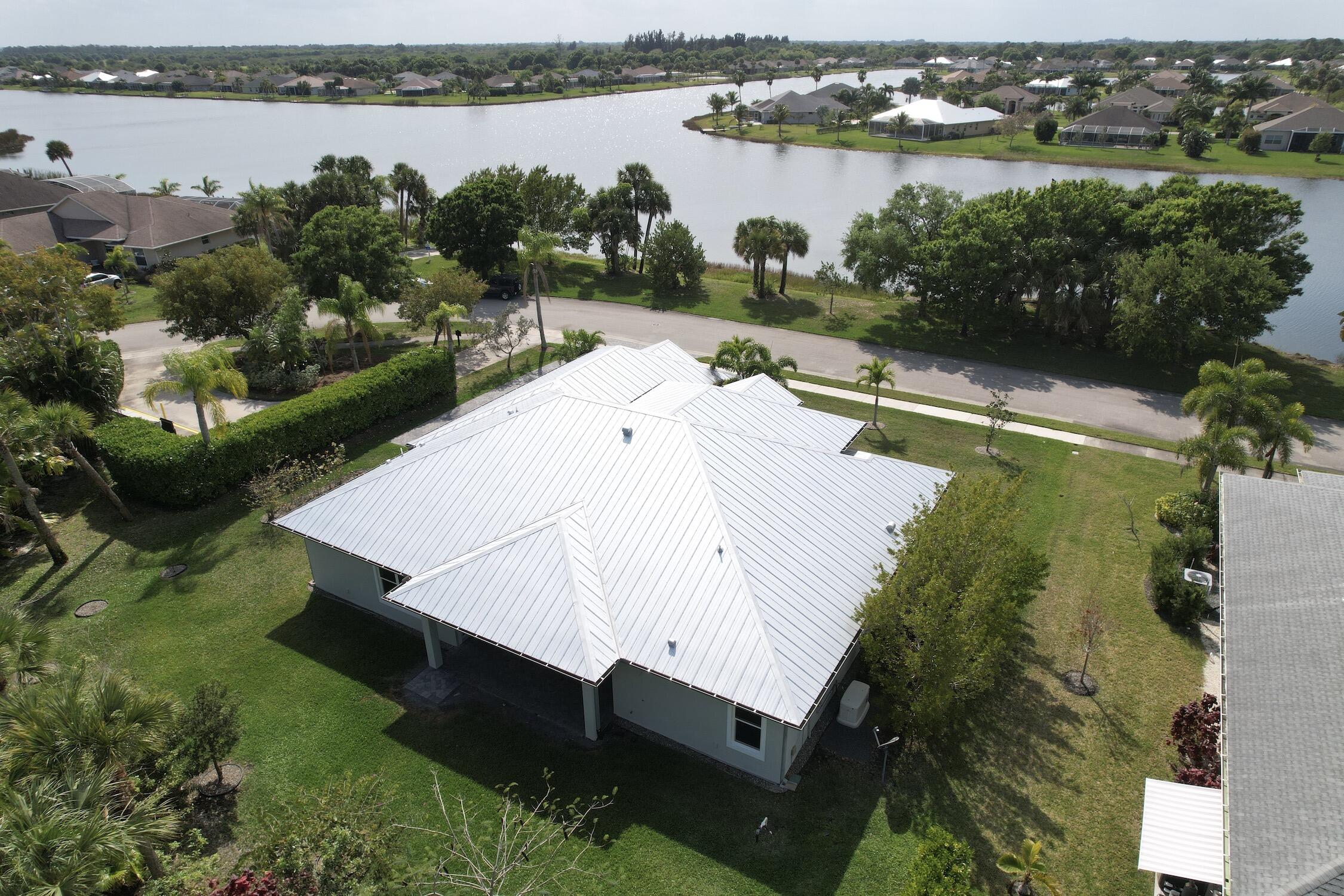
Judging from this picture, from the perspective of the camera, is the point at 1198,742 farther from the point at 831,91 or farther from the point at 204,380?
the point at 831,91

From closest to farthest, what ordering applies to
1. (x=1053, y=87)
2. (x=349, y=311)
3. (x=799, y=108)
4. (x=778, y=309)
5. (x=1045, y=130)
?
(x=349, y=311) → (x=778, y=309) → (x=1045, y=130) → (x=799, y=108) → (x=1053, y=87)

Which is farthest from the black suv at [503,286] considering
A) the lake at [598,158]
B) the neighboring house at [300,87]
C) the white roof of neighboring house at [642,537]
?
the neighboring house at [300,87]

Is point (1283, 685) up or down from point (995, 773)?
up

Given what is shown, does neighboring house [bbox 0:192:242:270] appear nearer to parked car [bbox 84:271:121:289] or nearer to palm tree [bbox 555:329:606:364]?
parked car [bbox 84:271:121:289]

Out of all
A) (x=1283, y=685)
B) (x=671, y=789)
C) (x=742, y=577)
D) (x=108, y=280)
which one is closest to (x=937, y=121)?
(x=108, y=280)

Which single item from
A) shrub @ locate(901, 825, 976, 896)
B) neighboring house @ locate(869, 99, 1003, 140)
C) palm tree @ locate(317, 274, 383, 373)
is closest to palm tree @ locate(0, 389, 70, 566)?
palm tree @ locate(317, 274, 383, 373)

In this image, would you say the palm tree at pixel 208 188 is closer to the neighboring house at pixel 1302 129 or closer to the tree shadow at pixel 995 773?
the tree shadow at pixel 995 773
